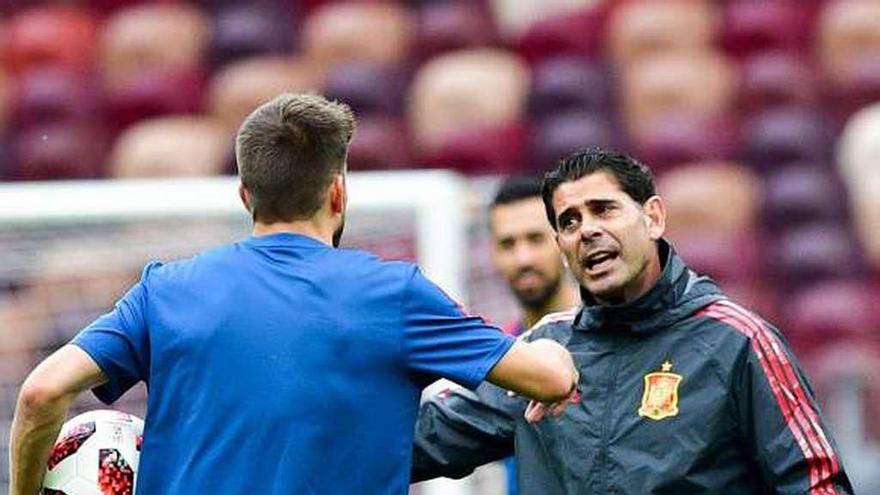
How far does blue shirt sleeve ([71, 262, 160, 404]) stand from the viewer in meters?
3.79

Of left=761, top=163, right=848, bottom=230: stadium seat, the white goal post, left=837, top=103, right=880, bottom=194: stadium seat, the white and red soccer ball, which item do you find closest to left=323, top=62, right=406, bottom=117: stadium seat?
left=761, top=163, right=848, bottom=230: stadium seat

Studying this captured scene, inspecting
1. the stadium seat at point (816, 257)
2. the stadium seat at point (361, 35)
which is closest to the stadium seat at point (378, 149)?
the stadium seat at point (361, 35)

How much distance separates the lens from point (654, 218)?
4.35m

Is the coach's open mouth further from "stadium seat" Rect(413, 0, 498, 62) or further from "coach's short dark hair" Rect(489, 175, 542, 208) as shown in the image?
"stadium seat" Rect(413, 0, 498, 62)

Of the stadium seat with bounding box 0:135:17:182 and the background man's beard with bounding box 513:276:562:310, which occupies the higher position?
the background man's beard with bounding box 513:276:562:310

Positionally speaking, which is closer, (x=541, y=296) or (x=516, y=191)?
(x=541, y=296)

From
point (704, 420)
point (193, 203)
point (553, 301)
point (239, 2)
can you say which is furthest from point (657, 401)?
point (239, 2)

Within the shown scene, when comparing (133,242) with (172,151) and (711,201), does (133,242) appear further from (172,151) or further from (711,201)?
(711,201)

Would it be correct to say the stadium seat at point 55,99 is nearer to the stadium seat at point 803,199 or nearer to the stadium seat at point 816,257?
the stadium seat at point 803,199

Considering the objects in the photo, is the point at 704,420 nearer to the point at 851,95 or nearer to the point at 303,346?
the point at 303,346

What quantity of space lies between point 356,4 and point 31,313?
15.6 feet

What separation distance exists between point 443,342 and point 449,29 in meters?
7.59

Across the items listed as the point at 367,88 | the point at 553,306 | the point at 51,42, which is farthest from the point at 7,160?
the point at 553,306

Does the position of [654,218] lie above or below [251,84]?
above
